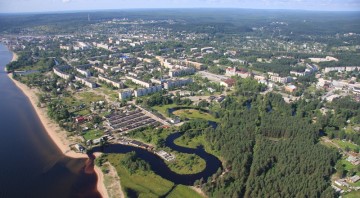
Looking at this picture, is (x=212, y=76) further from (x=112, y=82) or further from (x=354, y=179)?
(x=354, y=179)

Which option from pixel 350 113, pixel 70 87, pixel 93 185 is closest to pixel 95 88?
pixel 70 87

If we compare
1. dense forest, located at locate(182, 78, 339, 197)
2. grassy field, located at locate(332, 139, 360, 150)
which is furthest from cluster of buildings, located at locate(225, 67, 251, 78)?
grassy field, located at locate(332, 139, 360, 150)

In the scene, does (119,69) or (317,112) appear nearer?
(317,112)

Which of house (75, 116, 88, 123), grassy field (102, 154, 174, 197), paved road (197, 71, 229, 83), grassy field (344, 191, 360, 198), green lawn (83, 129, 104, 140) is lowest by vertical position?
grassy field (344, 191, 360, 198)

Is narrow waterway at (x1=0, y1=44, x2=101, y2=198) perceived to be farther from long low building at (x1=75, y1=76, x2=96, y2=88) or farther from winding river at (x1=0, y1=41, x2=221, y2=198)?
long low building at (x1=75, y1=76, x2=96, y2=88)

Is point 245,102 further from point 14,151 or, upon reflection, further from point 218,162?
point 14,151

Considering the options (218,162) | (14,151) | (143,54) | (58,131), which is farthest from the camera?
(143,54)
